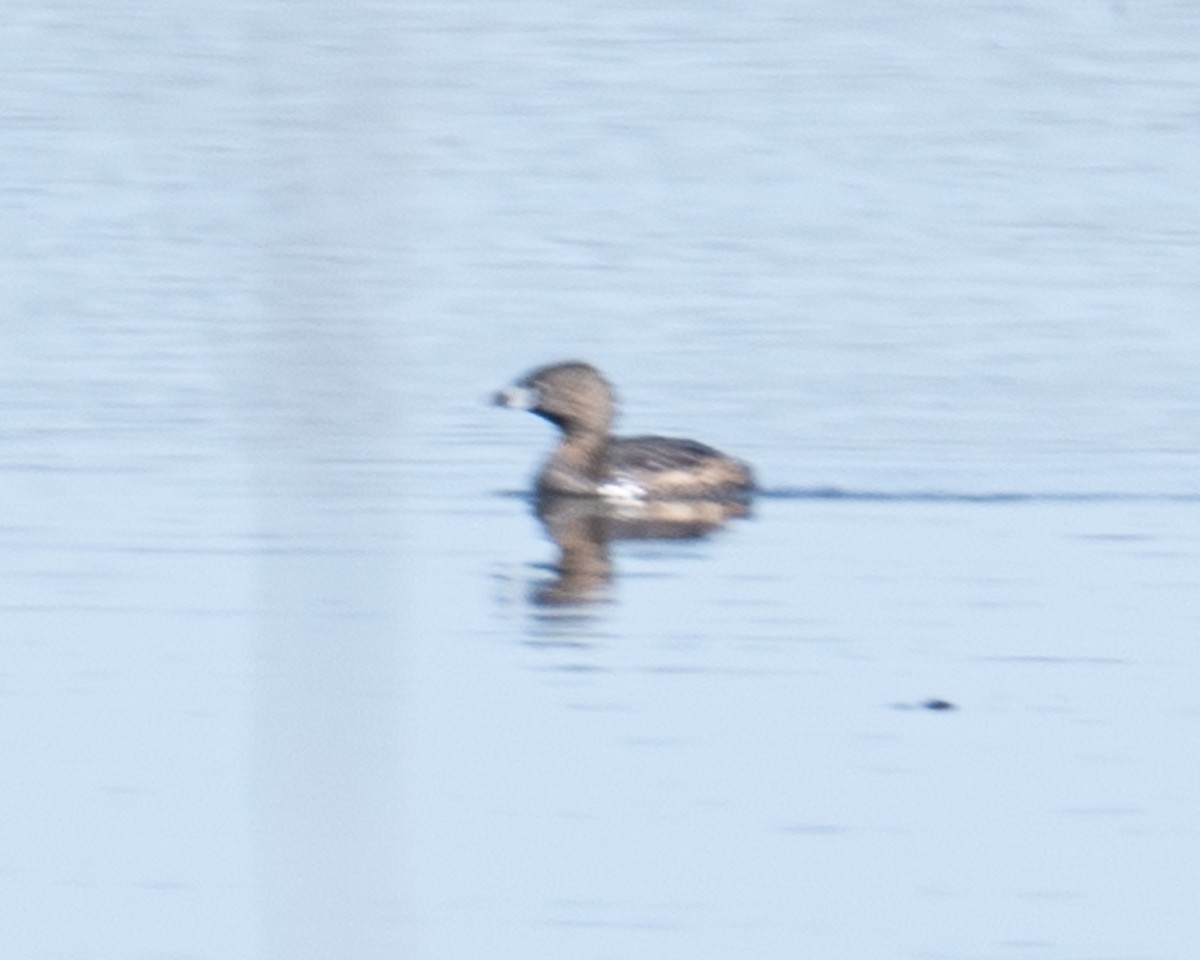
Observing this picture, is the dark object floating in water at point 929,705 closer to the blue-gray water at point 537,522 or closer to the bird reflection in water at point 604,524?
the blue-gray water at point 537,522

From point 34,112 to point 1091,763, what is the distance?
16963mm

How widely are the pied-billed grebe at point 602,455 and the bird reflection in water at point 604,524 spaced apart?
0.05 meters

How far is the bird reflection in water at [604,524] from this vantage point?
1370 cm

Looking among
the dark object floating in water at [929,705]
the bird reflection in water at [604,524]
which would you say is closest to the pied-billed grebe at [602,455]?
the bird reflection in water at [604,524]

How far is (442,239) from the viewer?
2141 centimetres

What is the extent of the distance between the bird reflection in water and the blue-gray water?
0.45ft

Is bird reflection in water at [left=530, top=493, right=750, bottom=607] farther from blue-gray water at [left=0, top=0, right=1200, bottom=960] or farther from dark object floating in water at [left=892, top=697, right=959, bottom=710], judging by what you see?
dark object floating in water at [left=892, top=697, right=959, bottom=710]

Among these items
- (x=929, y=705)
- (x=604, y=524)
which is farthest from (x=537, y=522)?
(x=929, y=705)

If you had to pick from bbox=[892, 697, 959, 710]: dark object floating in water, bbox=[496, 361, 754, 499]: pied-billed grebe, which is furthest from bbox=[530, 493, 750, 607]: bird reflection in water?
bbox=[892, 697, 959, 710]: dark object floating in water

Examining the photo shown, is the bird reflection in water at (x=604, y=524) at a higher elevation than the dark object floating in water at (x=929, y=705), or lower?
lower

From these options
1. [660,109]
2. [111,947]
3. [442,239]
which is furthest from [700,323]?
[111,947]

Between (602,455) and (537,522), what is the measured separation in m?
1.16

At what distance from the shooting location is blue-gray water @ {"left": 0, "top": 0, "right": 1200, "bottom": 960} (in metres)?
8.92

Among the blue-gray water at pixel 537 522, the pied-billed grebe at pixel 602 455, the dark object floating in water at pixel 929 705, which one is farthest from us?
the pied-billed grebe at pixel 602 455
